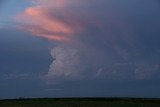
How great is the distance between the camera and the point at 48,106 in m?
81.7

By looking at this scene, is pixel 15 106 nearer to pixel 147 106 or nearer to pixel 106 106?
pixel 106 106

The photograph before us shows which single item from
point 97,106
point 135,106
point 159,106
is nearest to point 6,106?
point 97,106

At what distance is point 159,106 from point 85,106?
1710cm

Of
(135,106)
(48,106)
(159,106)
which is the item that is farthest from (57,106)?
(159,106)

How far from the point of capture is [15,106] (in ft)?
280

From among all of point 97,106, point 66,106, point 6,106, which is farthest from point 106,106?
point 6,106

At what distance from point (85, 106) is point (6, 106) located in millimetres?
17027

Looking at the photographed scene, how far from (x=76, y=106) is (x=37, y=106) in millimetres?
7827

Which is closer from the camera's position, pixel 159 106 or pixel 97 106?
pixel 97 106

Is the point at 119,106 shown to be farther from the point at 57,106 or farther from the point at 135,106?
the point at 57,106

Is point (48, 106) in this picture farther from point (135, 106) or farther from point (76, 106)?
point (135, 106)

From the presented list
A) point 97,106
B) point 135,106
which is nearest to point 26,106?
point 97,106

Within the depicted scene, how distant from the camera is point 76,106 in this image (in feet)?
266

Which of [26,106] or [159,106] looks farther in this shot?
[159,106]
